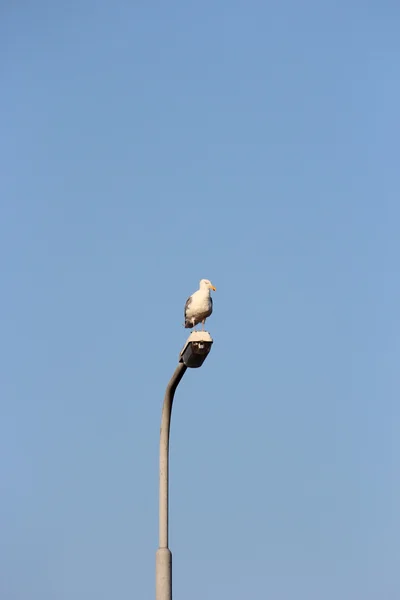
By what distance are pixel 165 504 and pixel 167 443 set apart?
719 millimetres

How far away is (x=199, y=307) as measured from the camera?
1934 cm

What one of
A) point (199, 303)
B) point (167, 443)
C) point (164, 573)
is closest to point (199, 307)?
point (199, 303)

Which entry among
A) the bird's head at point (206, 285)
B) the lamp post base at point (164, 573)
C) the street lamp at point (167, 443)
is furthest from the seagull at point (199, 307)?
the lamp post base at point (164, 573)

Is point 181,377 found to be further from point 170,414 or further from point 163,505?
point 163,505

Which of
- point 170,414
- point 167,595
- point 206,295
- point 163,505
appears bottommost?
point 167,595

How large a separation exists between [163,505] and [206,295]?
428 cm

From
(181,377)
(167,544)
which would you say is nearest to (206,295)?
(181,377)

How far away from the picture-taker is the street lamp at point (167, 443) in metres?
15.6

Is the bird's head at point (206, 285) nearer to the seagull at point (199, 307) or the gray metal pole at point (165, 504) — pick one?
the seagull at point (199, 307)

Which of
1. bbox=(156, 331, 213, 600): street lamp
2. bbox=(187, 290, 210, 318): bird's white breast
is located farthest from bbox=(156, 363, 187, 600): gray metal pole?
bbox=(187, 290, 210, 318): bird's white breast

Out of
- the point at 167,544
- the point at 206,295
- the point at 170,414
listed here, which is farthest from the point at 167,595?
the point at 206,295

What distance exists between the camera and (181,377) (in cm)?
1633

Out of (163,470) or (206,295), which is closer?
(163,470)

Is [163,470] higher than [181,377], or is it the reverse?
[181,377]
